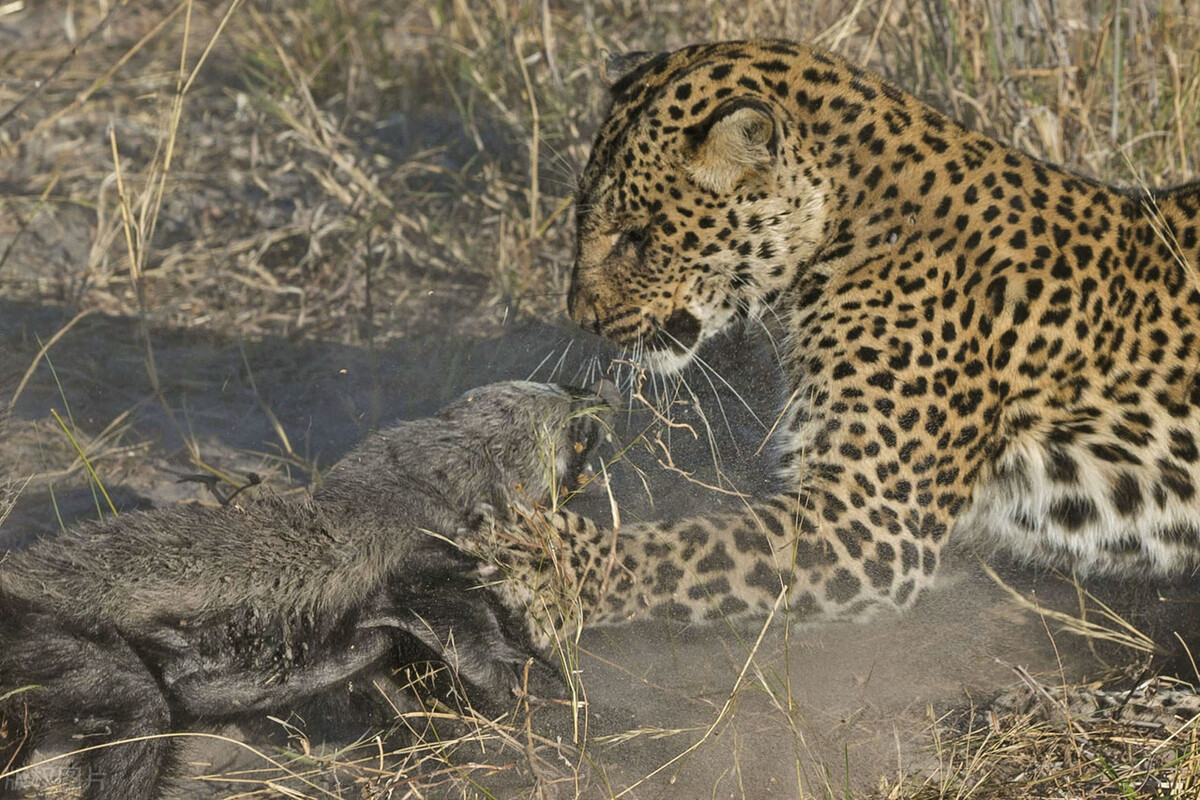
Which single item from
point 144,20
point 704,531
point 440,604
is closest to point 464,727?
point 440,604

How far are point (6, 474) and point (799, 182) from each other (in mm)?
3833

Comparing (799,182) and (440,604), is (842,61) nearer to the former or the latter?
(799,182)

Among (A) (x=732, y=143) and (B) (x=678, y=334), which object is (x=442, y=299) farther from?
(A) (x=732, y=143)

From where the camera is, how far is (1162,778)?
435 centimetres

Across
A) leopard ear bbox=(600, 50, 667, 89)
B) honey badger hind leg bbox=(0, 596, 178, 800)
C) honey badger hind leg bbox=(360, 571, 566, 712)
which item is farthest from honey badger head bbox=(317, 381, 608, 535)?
leopard ear bbox=(600, 50, 667, 89)

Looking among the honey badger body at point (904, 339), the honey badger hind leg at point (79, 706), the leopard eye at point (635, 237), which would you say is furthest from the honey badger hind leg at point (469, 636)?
the leopard eye at point (635, 237)

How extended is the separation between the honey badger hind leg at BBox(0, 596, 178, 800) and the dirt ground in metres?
0.39

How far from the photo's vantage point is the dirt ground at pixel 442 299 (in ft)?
15.4

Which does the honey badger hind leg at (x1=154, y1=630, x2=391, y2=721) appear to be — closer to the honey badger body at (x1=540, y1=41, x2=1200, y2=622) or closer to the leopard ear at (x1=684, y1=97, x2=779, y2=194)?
the honey badger body at (x1=540, y1=41, x2=1200, y2=622)

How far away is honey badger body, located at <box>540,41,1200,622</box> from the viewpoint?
15.2 ft

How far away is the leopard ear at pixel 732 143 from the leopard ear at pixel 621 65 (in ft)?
2.42

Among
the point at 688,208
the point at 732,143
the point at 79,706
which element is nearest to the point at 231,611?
the point at 79,706

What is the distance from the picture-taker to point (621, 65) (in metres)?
5.46

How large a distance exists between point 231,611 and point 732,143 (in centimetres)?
244
